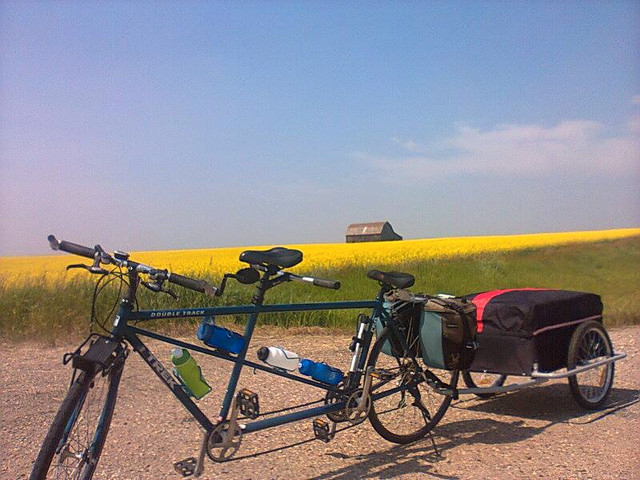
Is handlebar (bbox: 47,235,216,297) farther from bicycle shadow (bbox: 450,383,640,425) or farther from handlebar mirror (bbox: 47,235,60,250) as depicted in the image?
bicycle shadow (bbox: 450,383,640,425)

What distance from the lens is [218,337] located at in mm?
3672

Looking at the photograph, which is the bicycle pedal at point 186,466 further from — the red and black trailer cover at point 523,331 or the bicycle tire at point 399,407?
the red and black trailer cover at point 523,331

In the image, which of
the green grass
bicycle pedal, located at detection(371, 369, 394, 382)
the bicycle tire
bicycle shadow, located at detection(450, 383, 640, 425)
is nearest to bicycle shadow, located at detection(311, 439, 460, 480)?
the bicycle tire

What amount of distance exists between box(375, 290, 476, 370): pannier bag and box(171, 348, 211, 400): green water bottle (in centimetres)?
165

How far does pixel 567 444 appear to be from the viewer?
4.54 metres

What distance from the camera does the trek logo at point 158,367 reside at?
3414 millimetres

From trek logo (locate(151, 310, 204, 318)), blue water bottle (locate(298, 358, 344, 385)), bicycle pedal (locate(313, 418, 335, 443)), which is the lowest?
bicycle pedal (locate(313, 418, 335, 443))

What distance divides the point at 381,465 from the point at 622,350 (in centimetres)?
532

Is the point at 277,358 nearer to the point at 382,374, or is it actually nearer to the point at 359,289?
the point at 382,374

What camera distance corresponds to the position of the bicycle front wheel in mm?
2992

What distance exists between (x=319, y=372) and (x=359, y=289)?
7.76 m

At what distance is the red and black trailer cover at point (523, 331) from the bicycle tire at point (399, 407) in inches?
14.5

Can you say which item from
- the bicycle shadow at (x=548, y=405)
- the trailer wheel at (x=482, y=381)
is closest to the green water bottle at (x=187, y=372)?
the bicycle shadow at (x=548, y=405)

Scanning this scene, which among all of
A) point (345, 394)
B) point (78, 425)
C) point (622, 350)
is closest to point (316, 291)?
→ point (622, 350)
